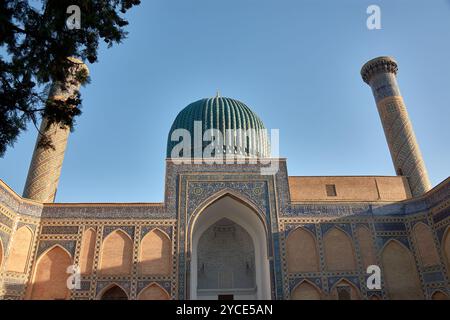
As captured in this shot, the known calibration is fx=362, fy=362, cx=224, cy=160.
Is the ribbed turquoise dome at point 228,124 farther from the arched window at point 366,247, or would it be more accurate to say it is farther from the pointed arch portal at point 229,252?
the arched window at point 366,247

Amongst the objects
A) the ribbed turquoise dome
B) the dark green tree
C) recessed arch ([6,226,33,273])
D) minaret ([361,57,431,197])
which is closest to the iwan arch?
recessed arch ([6,226,33,273])

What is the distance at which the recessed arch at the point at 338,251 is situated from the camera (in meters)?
9.84

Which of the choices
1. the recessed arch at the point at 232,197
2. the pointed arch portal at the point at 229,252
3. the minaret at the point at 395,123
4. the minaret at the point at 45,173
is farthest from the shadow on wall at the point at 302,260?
the minaret at the point at 395,123

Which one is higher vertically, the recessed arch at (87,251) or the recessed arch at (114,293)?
the recessed arch at (87,251)

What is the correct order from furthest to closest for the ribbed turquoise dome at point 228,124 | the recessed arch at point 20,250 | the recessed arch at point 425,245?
the ribbed turquoise dome at point 228,124 → the recessed arch at point 425,245 → the recessed arch at point 20,250

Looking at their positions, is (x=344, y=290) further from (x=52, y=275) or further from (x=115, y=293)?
(x=52, y=275)

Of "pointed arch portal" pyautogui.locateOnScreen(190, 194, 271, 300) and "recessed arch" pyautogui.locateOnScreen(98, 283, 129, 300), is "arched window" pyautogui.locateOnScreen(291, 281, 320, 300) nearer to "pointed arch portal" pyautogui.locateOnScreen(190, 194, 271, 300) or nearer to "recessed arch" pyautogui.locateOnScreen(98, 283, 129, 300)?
"pointed arch portal" pyautogui.locateOnScreen(190, 194, 271, 300)

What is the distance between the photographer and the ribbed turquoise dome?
47.6 ft

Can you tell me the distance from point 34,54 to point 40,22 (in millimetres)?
364

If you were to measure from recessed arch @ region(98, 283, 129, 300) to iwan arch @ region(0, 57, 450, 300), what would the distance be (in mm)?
40

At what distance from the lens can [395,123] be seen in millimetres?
13664

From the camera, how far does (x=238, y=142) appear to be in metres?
14.5

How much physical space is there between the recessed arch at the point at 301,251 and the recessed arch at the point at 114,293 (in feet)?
14.6

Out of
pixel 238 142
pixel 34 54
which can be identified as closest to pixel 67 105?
pixel 34 54
